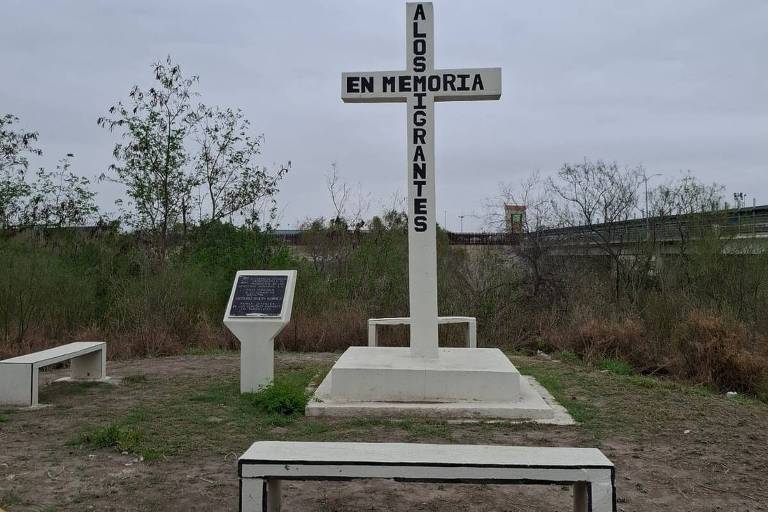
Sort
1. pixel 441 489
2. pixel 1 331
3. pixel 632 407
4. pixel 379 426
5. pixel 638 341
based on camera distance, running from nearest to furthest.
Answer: pixel 441 489
pixel 379 426
pixel 632 407
pixel 638 341
pixel 1 331

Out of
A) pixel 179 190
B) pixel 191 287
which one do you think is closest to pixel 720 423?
pixel 191 287

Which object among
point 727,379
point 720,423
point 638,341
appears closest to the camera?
point 720,423

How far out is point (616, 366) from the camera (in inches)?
375

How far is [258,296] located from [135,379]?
2212 mm

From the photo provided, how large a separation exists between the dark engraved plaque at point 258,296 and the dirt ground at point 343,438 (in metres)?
0.92

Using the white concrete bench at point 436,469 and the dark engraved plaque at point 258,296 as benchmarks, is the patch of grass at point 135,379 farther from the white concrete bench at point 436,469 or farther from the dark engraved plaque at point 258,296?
the white concrete bench at point 436,469

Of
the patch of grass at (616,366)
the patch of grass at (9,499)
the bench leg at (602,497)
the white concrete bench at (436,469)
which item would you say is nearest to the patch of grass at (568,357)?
the patch of grass at (616,366)

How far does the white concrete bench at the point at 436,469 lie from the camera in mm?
3260

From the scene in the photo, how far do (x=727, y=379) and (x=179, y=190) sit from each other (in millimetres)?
12405

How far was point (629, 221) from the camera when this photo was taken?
2070 cm

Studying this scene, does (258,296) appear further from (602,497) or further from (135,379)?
(602,497)

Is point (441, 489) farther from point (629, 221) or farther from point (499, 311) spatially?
point (629, 221)

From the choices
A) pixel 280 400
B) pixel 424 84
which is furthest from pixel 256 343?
pixel 424 84

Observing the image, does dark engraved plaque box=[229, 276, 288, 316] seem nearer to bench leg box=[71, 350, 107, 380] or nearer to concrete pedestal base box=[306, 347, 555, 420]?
→ concrete pedestal base box=[306, 347, 555, 420]
